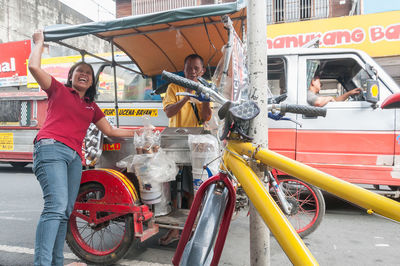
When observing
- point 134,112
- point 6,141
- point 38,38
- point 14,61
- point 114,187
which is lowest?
point 114,187

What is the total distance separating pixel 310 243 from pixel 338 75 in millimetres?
2688

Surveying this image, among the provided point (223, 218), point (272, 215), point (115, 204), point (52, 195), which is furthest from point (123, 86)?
point (272, 215)

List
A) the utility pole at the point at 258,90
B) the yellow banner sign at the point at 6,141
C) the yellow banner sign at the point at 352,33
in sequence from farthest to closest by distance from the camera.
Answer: the yellow banner sign at the point at 352,33, the yellow banner sign at the point at 6,141, the utility pole at the point at 258,90

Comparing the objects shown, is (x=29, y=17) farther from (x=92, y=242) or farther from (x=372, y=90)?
(x=372, y=90)

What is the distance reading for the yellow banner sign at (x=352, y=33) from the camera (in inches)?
278

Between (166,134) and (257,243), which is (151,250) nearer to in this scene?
(166,134)

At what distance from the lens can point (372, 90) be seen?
3.42 meters

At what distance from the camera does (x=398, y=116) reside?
11.9 feet

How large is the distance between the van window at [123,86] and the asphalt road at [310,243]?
2278mm

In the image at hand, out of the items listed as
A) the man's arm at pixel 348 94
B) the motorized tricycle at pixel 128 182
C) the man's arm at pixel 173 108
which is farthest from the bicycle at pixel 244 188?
the man's arm at pixel 348 94

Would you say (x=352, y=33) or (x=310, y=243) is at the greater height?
(x=352, y=33)

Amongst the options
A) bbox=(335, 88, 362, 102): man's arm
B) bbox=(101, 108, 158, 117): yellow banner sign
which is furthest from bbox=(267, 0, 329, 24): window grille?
bbox=(101, 108, 158, 117): yellow banner sign

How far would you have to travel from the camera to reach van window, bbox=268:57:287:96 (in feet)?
13.8

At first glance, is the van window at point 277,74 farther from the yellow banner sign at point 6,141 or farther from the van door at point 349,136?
the yellow banner sign at point 6,141
